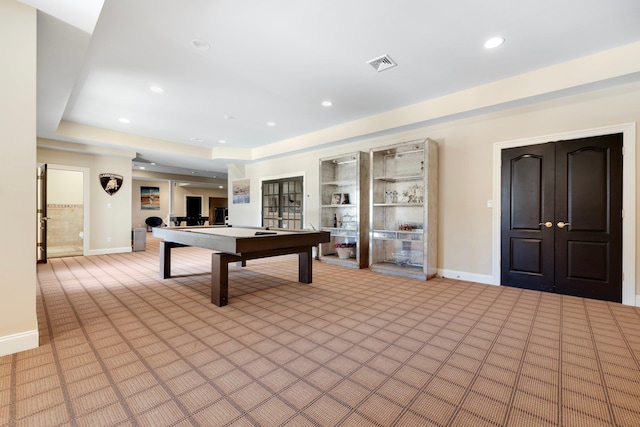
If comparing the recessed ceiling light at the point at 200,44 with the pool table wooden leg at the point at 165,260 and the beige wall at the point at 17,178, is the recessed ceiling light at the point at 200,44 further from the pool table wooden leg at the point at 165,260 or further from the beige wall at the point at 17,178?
the pool table wooden leg at the point at 165,260

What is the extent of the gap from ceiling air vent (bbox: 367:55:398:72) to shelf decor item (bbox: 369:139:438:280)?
1.58 meters

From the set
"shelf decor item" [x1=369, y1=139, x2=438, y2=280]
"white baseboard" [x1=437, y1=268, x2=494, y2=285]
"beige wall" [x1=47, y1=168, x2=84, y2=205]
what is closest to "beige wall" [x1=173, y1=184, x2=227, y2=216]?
"beige wall" [x1=47, y1=168, x2=84, y2=205]

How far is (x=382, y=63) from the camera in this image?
3441 mm

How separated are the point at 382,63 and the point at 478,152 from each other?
2.26 meters

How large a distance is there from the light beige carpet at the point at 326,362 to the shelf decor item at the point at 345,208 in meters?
2.06

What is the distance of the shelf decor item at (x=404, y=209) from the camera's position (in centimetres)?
465

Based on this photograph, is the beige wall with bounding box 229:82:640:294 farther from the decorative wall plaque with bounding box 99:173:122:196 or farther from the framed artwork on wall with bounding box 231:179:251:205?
the decorative wall plaque with bounding box 99:173:122:196

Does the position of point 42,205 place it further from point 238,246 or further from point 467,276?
point 467,276

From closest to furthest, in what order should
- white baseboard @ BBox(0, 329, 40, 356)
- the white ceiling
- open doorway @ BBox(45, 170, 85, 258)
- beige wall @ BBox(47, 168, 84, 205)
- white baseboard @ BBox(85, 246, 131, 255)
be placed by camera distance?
white baseboard @ BBox(0, 329, 40, 356) < the white ceiling < white baseboard @ BBox(85, 246, 131, 255) < open doorway @ BBox(45, 170, 85, 258) < beige wall @ BBox(47, 168, 84, 205)

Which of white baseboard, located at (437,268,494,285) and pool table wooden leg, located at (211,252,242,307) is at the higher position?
pool table wooden leg, located at (211,252,242,307)

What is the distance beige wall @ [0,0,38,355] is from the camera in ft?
7.08

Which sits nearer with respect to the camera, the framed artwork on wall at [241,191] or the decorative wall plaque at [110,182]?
the decorative wall plaque at [110,182]

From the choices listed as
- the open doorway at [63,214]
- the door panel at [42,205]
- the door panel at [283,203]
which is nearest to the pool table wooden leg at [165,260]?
the door panel at [42,205]

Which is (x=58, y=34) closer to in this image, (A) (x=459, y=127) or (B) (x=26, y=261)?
(B) (x=26, y=261)
